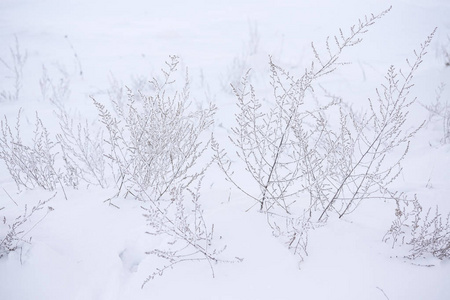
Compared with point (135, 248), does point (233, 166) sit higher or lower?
lower

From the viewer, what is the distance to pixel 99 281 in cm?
146

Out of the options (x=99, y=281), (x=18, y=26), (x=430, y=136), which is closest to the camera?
(x=99, y=281)

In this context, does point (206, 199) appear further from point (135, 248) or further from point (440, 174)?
point (440, 174)

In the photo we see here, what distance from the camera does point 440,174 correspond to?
2.76m

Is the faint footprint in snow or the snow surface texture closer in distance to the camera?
the snow surface texture

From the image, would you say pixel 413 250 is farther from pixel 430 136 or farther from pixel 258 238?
pixel 430 136

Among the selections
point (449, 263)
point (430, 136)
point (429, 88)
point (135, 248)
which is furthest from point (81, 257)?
point (429, 88)

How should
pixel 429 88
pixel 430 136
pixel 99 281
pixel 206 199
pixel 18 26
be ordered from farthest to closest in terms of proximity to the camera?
pixel 18 26 < pixel 429 88 < pixel 430 136 < pixel 206 199 < pixel 99 281

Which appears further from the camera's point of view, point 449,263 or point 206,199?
point 206,199

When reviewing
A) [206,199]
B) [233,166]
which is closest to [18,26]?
[233,166]

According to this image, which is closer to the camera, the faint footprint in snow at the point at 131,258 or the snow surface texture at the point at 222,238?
the snow surface texture at the point at 222,238

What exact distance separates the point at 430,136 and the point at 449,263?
2.89m

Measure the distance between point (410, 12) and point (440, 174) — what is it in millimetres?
11922

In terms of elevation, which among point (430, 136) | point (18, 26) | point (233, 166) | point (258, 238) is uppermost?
point (18, 26)
